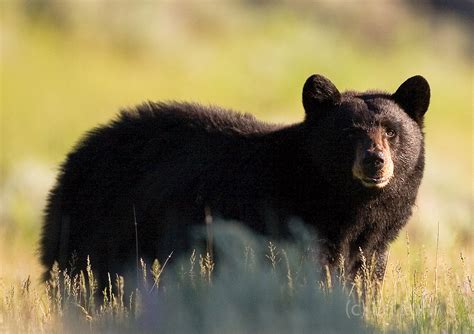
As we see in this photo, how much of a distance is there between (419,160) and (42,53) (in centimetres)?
1885

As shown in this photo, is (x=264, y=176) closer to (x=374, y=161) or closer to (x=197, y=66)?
(x=374, y=161)

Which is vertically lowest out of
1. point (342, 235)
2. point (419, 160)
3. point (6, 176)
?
point (342, 235)

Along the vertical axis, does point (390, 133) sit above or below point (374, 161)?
above

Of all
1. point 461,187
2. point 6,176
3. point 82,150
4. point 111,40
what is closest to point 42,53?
point 111,40

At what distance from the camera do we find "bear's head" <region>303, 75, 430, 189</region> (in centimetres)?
679

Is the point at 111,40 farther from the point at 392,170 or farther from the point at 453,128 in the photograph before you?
the point at 392,170

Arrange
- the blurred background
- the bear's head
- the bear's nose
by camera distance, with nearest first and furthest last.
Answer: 1. the bear's nose
2. the bear's head
3. the blurred background

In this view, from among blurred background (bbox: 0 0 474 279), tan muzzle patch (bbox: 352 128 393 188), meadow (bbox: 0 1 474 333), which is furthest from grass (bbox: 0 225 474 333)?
blurred background (bbox: 0 0 474 279)

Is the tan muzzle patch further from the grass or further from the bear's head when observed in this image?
the grass

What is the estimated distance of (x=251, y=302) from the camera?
5.87 meters

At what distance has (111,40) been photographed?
26.0 m

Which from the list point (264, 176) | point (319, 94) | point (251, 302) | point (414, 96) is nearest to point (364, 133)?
point (319, 94)

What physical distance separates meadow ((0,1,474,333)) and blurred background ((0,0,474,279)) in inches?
2.0

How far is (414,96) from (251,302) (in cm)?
210
